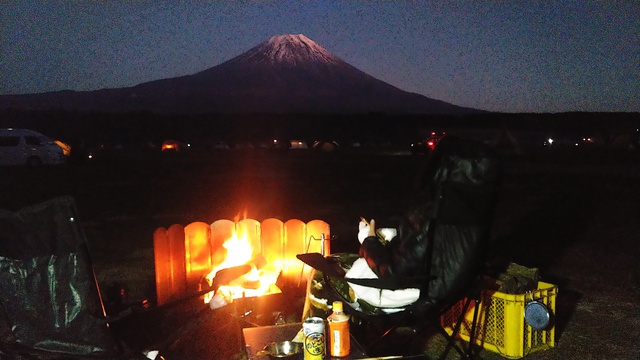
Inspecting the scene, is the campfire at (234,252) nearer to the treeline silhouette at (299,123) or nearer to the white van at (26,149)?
the white van at (26,149)

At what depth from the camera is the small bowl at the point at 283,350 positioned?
311cm

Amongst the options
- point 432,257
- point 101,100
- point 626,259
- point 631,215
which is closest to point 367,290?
point 432,257

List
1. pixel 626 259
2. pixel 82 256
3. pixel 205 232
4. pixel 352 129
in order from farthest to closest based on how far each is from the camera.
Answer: pixel 352 129 < pixel 626 259 < pixel 205 232 < pixel 82 256

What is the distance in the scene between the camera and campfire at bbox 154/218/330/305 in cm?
495

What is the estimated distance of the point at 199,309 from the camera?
5152mm

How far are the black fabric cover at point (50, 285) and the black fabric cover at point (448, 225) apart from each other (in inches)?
60.4

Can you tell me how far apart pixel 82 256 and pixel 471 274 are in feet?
6.89

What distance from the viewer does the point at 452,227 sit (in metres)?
3.15

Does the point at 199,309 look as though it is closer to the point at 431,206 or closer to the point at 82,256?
the point at 82,256

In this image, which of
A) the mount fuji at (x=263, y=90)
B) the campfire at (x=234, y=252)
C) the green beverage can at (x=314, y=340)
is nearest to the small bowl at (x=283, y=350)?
the green beverage can at (x=314, y=340)

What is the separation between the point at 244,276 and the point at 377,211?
6.70m

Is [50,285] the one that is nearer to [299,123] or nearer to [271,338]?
[271,338]

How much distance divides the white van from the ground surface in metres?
1.38

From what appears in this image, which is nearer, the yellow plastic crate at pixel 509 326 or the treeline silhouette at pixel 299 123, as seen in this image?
the yellow plastic crate at pixel 509 326
